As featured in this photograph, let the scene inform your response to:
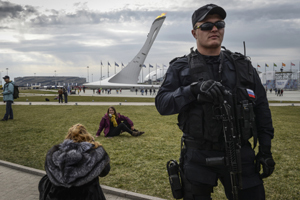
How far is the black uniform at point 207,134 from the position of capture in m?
2.02

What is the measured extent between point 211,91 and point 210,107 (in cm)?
23

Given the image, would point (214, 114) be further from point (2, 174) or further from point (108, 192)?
point (2, 174)

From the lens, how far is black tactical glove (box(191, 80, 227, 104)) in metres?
1.82

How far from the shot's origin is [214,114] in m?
1.98

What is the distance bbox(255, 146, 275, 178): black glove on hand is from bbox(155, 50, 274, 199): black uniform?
4 centimetres

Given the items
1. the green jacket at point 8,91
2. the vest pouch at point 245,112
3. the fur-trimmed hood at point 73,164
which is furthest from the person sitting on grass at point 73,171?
the green jacket at point 8,91

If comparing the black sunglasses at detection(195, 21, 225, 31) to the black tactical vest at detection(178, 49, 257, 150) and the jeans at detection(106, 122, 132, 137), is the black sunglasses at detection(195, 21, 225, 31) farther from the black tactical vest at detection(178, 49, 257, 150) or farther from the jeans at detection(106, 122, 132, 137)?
the jeans at detection(106, 122, 132, 137)

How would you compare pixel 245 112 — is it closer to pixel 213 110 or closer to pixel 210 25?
pixel 213 110

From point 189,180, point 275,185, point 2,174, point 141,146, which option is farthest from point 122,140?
point 189,180

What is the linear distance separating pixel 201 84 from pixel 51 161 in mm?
1934

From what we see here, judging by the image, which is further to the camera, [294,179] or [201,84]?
[294,179]

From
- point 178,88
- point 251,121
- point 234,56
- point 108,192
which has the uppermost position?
point 234,56

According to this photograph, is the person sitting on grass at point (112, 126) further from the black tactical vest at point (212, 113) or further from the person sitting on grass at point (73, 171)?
the black tactical vest at point (212, 113)

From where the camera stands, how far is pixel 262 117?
→ 219 cm
